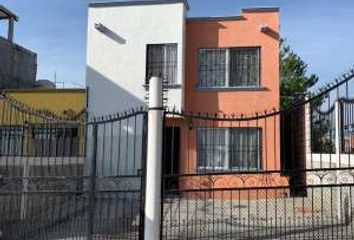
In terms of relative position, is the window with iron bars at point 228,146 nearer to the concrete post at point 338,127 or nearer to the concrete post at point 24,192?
the concrete post at point 24,192

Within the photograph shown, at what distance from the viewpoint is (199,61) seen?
20078mm

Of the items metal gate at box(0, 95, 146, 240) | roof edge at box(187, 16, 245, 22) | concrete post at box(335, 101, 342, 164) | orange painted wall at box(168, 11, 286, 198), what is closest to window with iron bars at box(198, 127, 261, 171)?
orange painted wall at box(168, 11, 286, 198)

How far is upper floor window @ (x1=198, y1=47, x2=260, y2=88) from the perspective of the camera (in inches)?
779

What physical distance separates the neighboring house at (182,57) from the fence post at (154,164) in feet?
33.5

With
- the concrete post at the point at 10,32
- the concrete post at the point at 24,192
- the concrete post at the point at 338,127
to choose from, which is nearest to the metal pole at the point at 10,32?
the concrete post at the point at 10,32

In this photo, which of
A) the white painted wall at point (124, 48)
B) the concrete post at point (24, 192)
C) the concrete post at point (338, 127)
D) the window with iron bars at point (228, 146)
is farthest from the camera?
the white painted wall at point (124, 48)

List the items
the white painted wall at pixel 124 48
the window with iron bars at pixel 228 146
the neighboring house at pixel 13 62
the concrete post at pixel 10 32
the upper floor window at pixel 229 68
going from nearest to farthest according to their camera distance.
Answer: the window with iron bars at pixel 228 146
the white painted wall at pixel 124 48
the upper floor window at pixel 229 68
the neighboring house at pixel 13 62
the concrete post at pixel 10 32

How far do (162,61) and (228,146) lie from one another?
439cm

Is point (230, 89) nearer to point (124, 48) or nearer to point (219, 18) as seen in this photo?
point (219, 18)

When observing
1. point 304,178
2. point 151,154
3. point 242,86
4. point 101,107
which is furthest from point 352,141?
point 101,107

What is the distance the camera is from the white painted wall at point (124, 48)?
64.2 feet

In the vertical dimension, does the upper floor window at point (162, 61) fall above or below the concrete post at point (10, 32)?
below

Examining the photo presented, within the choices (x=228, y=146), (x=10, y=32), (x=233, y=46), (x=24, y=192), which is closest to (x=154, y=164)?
(x=24, y=192)

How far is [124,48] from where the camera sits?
1978cm
